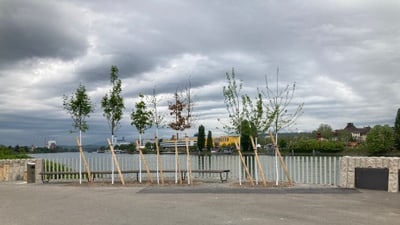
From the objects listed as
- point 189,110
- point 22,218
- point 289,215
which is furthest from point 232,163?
point 22,218

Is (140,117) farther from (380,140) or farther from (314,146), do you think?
(380,140)

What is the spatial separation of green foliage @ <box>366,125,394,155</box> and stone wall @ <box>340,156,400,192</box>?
62787mm

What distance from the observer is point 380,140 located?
74.2 meters

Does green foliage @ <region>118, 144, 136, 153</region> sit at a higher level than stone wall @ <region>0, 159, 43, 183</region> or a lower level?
higher

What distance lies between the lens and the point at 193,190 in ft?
45.2

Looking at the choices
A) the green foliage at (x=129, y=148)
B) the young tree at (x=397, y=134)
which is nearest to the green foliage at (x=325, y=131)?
the young tree at (x=397, y=134)

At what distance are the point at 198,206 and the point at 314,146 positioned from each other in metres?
62.4

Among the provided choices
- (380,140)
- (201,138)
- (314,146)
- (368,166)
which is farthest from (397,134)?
(368,166)

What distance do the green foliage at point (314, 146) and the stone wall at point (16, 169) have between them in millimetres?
45479

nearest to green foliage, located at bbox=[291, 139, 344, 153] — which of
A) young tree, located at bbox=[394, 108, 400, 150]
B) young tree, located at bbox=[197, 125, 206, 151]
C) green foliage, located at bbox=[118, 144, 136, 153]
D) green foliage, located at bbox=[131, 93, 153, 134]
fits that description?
young tree, located at bbox=[394, 108, 400, 150]

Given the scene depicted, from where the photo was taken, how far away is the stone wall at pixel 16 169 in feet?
59.4

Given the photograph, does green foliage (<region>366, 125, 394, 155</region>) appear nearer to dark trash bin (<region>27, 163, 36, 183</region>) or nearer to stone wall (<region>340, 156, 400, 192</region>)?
stone wall (<region>340, 156, 400, 192</region>)

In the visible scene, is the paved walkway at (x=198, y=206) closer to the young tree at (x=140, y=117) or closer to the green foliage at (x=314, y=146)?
the young tree at (x=140, y=117)

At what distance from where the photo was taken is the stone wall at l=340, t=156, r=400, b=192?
43.4 ft
